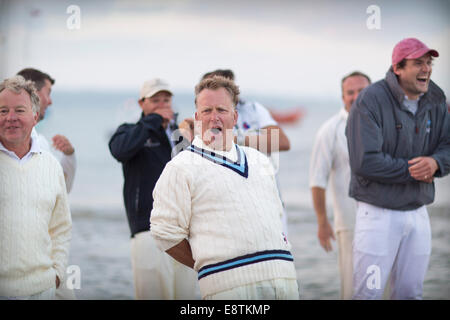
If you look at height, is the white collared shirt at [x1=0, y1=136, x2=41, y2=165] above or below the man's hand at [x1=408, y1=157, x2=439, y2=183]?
above

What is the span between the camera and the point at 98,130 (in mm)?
13828

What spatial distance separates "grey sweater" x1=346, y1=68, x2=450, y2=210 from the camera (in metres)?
3.21

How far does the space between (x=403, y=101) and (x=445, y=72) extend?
4.28 ft

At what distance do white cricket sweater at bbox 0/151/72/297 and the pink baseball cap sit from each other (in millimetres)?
2076

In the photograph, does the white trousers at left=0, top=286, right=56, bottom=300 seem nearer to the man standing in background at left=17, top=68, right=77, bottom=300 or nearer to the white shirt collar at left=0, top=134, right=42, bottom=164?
the white shirt collar at left=0, top=134, right=42, bottom=164

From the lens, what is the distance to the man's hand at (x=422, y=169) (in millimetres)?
3172

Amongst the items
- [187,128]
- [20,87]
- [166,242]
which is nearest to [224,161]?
[166,242]

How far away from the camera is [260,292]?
2277mm

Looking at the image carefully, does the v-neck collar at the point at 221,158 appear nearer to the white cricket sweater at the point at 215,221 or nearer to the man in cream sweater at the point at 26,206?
the white cricket sweater at the point at 215,221

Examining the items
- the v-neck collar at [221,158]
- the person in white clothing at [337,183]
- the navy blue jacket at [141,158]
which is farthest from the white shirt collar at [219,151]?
the person in white clothing at [337,183]

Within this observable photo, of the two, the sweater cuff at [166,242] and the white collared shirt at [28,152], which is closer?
the sweater cuff at [166,242]

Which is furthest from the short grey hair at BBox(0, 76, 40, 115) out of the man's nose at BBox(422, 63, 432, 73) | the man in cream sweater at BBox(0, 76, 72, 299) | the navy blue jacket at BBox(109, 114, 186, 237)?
the man's nose at BBox(422, 63, 432, 73)

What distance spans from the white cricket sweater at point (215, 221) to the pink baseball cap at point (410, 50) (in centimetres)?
153

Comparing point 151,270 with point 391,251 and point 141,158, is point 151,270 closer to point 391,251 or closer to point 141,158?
point 141,158
